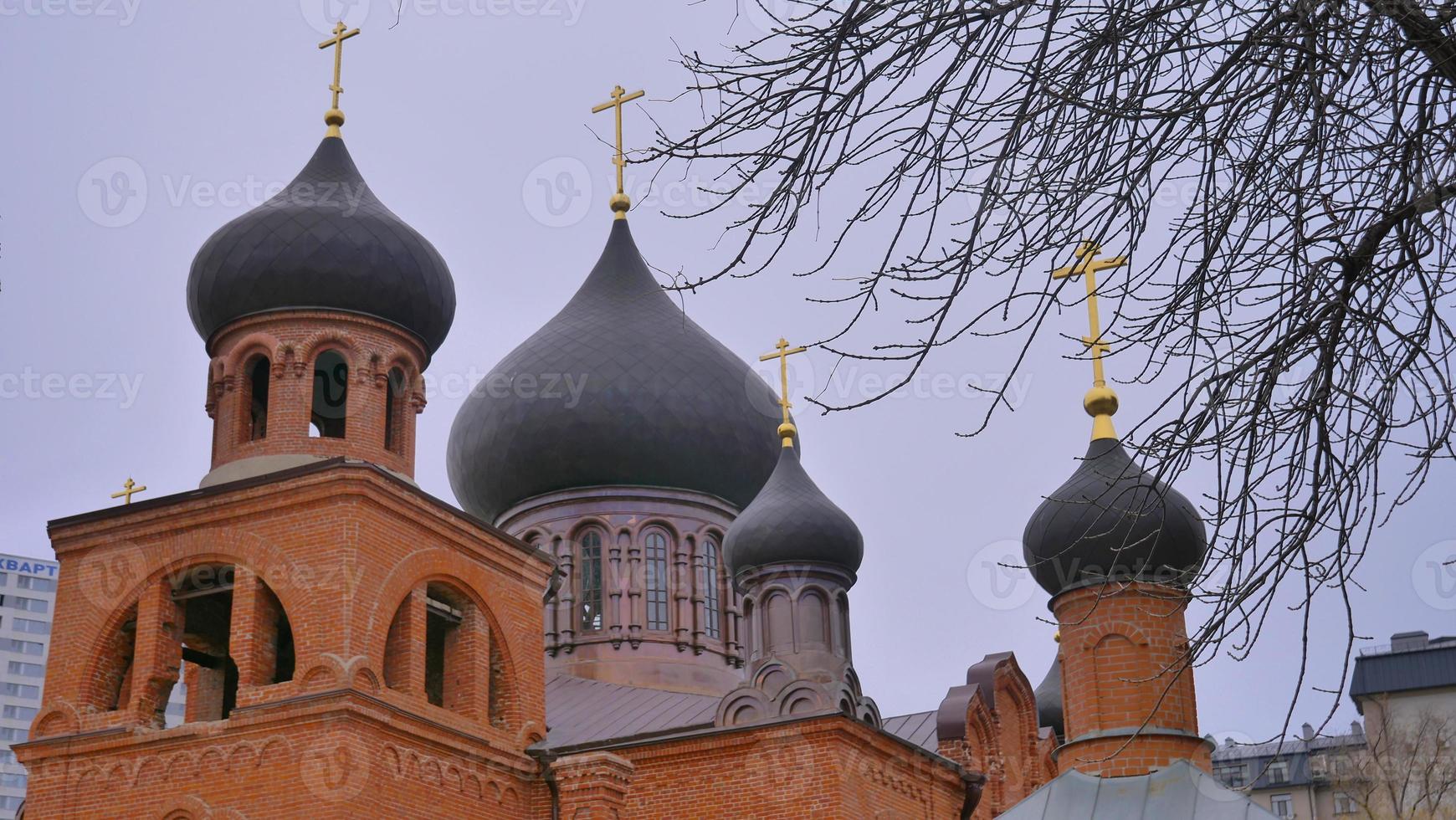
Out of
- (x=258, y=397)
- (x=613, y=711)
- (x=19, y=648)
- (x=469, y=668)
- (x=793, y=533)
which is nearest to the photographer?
(x=469, y=668)

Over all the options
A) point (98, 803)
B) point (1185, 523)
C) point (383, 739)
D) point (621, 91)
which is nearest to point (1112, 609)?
point (1185, 523)

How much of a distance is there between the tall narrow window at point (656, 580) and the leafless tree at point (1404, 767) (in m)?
7.53

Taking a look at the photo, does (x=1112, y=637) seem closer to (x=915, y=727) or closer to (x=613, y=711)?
(x=915, y=727)

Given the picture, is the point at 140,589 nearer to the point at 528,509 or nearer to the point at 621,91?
the point at 528,509

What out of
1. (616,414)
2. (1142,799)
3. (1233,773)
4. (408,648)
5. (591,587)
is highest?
(616,414)

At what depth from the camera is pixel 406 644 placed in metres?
13.5

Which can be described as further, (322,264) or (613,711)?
(613,711)

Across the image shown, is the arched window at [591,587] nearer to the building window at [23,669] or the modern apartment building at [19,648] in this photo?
the modern apartment building at [19,648]

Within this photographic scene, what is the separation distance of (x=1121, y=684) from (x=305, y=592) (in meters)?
6.23

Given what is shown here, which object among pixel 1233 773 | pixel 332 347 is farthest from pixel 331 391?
pixel 1233 773

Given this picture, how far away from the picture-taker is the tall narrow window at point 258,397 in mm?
14773

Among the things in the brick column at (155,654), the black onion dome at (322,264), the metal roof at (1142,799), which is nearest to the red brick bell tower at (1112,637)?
the metal roof at (1142,799)

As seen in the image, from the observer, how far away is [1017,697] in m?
18.4

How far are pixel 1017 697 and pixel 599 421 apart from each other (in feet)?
17.6
